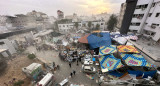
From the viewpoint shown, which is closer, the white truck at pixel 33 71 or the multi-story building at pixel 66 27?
the white truck at pixel 33 71

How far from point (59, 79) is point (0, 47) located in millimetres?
16207

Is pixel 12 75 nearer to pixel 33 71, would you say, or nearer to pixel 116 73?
pixel 33 71

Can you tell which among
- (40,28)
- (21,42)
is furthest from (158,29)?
(40,28)

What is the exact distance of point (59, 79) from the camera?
9.38 m

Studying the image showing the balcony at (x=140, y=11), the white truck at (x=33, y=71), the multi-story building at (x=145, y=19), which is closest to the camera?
the white truck at (x=33, y=71)

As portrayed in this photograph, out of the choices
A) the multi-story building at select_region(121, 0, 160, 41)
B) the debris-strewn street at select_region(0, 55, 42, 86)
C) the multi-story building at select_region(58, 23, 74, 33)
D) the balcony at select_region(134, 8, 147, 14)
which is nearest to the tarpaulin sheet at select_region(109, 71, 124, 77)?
the multi-story building at select_region(121, 0, 160, 41)

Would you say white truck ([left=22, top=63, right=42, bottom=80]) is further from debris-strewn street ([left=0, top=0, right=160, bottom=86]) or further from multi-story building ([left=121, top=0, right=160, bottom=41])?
multi-story building ([left=121, top=0, right=160, bottom=41])

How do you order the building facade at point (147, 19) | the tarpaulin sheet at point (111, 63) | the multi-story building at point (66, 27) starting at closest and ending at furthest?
the tarpaulin sheet at point (111, 63) < the building facade at point (147, 19) < the multi-story building at point (66, 27)

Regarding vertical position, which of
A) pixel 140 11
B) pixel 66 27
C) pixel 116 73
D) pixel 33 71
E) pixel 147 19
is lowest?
pixel 116 73

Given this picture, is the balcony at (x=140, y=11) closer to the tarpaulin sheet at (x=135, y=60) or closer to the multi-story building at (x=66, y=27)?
the tarpaulin sheet at (x=135, y=60)

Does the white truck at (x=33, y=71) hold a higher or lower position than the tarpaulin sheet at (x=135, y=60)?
lower

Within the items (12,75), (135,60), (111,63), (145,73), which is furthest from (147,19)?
(12,75)

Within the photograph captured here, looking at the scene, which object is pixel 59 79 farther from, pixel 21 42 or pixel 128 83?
pixel 21 42

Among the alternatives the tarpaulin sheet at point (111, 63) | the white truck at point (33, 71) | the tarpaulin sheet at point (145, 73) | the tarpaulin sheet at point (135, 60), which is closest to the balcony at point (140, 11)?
the tarpaulin sheet at point (135, 60)
